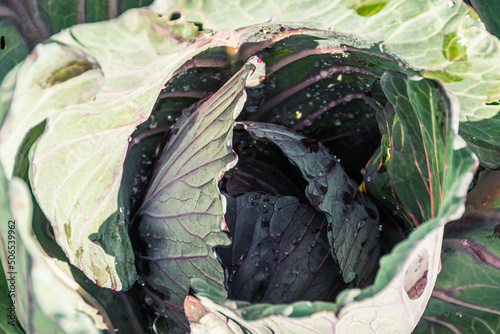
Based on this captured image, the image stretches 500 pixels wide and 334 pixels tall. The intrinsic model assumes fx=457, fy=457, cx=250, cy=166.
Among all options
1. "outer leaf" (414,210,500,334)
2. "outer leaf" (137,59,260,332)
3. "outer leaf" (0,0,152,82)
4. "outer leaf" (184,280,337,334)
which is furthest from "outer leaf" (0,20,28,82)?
"outer leaf" (414,210,500,334)

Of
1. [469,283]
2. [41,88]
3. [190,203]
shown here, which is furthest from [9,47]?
[469,283]

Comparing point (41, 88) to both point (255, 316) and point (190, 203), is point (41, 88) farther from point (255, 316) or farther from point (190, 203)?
point (255, 316)

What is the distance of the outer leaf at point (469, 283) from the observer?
1.33m

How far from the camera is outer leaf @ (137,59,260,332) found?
1.07 metres

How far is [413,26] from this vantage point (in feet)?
3.52

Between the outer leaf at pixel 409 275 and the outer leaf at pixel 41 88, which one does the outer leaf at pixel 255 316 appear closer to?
the outer leaf at pixel 409 275

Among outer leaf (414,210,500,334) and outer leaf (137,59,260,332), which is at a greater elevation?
outer leaf (137,59,260,332)

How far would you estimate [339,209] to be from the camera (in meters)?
1.25

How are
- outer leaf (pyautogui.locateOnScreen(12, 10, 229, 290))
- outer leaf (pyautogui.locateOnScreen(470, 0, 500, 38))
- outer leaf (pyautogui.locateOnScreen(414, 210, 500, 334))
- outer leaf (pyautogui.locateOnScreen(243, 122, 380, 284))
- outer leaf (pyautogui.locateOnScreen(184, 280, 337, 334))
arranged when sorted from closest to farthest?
outer leaf (pyautogui.locateOnScreen(184, 280, 337, 334)) < outer leaf (pyautogui.locateOnScreen(12, 10, 229, 290)) < outer leaf (pyautogui.locateOnScreen(243, 122, 380, 284)) < outer leaf (pyautogui.locateOnScreen(414, 210, 500, 334)) < outer leaf (pyautogui.locateOnScreen(470, 0, 500, 38))

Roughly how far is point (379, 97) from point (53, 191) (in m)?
0.97

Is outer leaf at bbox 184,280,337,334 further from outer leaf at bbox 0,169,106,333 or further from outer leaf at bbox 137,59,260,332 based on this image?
outer leaf at bbox 0,169,106,333

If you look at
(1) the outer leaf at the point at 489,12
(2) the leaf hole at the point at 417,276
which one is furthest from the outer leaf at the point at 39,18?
(1) the outer leaf at the point at 489,12

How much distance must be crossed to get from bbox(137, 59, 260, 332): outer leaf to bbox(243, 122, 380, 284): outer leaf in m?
0.14

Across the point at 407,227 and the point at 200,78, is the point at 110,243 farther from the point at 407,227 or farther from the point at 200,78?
the point at 407,227
